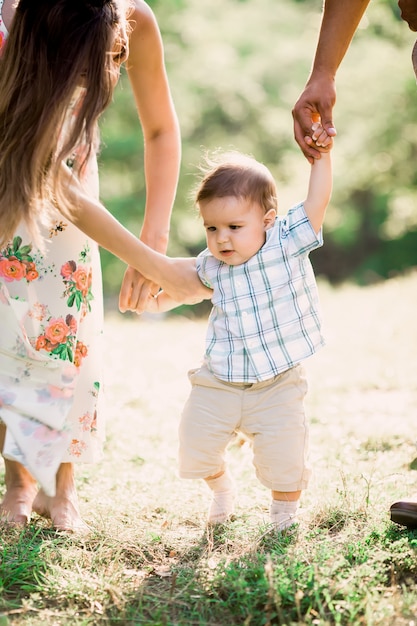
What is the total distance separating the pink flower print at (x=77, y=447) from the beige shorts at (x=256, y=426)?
40 cm

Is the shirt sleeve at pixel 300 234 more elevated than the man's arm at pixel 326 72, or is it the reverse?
the man's arm at pixel 326 72

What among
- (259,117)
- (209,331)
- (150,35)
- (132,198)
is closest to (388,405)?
(209,331)

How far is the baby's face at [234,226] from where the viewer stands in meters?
2.48

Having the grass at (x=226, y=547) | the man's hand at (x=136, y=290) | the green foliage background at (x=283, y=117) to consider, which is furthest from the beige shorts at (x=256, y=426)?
the green foliage background at (x=283, y=117)

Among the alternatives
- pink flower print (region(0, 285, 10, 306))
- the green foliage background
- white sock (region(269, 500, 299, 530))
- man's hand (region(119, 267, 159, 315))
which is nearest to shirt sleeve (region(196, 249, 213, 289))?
man's hand (region(119, 267, 159, 315))

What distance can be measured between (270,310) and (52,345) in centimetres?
73

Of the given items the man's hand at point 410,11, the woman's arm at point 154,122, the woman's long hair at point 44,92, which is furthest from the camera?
the woman's arm at point 154,122

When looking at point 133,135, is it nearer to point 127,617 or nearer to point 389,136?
point 389,136

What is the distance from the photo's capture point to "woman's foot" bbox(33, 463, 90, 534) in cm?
261

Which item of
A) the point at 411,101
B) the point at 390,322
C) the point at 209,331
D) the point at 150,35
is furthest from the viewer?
the point at 411,101

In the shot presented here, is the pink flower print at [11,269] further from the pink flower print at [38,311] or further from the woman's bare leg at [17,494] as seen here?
the woman's bare leg at [17,494]

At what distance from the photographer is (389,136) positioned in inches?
603

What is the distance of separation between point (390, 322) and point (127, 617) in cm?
512

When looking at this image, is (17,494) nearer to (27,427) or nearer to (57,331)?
(27,427)
